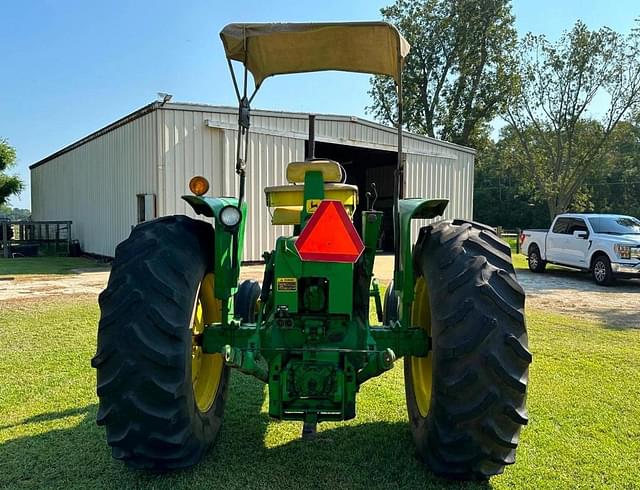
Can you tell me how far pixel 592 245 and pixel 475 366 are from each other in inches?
475

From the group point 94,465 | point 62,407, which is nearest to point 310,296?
point 94,465

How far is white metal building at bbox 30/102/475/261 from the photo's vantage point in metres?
14.3

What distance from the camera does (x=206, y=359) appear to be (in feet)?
11.9

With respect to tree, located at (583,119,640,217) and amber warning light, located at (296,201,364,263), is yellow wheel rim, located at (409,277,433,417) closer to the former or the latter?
amber warning light, located at (296,201,364,263)

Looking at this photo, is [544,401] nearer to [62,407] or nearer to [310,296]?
[310,296]

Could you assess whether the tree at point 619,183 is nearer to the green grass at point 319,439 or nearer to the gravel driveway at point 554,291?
the gravel driveway at point 554,291

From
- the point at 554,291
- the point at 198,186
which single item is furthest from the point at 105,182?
the point at 198,186

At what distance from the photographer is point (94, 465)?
312 centimetres

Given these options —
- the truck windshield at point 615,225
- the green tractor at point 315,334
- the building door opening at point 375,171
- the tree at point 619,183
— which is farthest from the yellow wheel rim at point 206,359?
the tree at point 619,183

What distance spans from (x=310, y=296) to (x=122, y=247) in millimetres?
1098

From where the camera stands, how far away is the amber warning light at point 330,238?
106 inches

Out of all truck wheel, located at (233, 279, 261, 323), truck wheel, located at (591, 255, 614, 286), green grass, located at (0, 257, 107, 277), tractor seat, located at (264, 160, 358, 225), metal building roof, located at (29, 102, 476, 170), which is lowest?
green grass, located at (0, 257, 107, 277)

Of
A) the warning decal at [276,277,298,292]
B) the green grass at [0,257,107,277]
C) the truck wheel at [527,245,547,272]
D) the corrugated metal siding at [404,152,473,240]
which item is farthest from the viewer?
the corrugated metal siding at [404,152,473,240]

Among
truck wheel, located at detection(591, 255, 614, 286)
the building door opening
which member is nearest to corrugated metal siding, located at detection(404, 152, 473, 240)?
the building door opening
